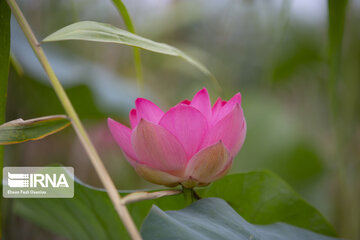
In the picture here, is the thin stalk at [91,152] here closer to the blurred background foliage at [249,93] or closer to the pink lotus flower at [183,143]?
the pink lotus flower at [183,143]

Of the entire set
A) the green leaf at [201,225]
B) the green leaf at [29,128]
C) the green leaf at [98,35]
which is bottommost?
the green leaf at [201,225]

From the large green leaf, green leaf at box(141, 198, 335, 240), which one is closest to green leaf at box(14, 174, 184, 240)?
the large green leaf

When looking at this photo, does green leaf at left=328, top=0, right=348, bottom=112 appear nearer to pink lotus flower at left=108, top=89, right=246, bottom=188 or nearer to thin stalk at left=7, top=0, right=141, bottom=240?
pink lotus flower at left=108, top=89, right=246, bottom=188

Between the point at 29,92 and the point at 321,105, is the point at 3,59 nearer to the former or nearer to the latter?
the point at 29,92

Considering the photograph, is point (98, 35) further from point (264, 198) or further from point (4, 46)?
point (264, 198)

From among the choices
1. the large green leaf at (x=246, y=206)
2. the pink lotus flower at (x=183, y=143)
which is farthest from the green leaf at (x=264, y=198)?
the pink lotus flower at (x=183, y=143)

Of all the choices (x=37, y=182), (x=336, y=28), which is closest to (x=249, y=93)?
(x=336, y=28)

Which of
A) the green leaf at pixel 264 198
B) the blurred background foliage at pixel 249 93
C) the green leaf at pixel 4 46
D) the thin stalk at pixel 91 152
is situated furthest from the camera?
the blurred background foliage at pixel 249 93
